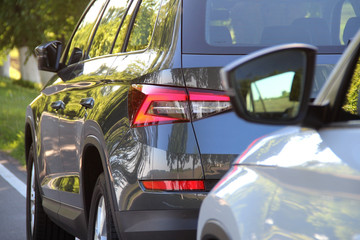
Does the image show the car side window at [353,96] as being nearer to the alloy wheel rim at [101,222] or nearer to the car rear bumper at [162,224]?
the car rear bumper at [162,224]

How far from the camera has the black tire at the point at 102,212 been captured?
450 centimetres

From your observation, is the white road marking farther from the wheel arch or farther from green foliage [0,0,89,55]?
green foliage [0,0,89,55]

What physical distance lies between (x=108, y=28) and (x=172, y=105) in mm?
1577

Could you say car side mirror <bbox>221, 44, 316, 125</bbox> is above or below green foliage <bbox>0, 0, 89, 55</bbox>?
above

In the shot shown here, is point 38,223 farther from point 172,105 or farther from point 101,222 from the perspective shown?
point 172,105

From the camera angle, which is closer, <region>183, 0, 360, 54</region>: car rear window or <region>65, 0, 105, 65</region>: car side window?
<region>183, 0, 360, 54</region>: car rear window

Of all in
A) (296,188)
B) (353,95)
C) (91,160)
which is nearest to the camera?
(296,188)

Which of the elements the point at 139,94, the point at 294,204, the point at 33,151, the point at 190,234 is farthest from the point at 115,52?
the point at 294,204

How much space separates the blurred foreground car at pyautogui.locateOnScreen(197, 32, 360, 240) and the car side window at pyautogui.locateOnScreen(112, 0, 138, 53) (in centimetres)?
259

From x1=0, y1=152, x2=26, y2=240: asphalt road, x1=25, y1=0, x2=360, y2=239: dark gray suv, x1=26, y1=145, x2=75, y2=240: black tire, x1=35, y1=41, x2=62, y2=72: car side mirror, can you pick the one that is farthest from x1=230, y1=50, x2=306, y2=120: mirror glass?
x1=0, y1=152, x2=26, y2=240: asphalt road

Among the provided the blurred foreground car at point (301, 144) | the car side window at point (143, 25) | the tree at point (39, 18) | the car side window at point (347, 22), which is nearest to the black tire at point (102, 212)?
the car side window at point (143, 25)

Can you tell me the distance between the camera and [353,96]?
2494 millimetres

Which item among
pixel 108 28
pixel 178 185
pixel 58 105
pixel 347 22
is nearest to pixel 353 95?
pixel 178 185

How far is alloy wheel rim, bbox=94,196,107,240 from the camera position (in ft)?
15.5
